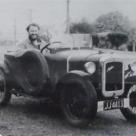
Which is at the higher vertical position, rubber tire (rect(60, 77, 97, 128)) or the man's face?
the man's face

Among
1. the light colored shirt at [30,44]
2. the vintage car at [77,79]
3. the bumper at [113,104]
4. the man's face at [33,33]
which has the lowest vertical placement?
the bumper at [113,104]

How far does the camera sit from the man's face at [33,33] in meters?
6.96

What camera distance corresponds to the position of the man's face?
696cm

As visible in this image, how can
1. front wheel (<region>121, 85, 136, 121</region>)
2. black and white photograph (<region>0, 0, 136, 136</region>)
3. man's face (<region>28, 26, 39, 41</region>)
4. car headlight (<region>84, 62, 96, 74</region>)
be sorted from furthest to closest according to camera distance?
man's face (<region>28, 26, 39, 41</region>), front wheel (<region>121, 85, 136, 121</region>), car headlight (<region>84, 62, 96, 74</region>), black and white photograph (<region>0, 0, 136, 136</region>)

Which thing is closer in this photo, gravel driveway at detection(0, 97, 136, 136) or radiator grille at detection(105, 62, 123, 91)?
gravel driveway at detection(0, 97, 136, 136)

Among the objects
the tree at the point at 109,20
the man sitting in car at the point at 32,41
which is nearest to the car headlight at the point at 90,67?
the man sitting in car at the point at 32,41

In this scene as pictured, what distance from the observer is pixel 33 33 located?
7.02 metres

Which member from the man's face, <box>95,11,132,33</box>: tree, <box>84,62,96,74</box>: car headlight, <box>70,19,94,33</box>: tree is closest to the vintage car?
<box>84,62,96,74</box>: car headlight

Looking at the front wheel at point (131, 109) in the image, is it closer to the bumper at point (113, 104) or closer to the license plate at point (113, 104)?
the bumper at point (113, 104)

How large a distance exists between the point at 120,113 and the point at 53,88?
4.98 feet

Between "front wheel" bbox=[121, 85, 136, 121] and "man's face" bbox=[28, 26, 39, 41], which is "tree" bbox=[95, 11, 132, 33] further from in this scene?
"front wheel" bbox=[121, 85, 136, 121]

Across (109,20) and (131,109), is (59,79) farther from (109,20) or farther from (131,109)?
(109,20)

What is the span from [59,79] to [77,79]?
432 mm

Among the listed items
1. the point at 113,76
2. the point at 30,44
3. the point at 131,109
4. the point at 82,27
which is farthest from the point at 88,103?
the point at 82,27
